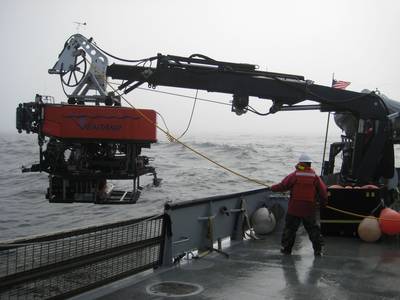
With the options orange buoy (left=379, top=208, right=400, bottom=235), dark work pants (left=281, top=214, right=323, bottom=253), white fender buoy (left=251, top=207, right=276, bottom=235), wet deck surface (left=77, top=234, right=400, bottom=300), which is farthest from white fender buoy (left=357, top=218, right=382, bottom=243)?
white fender buoy (left=251, top=207, right=276, bottom=235)

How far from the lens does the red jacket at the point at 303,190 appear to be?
7.12 m

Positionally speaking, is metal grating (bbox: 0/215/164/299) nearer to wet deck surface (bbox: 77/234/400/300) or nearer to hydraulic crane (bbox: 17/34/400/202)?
wet deck surface (bbox: 77/234/400/300)

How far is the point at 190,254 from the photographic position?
7.00 meters

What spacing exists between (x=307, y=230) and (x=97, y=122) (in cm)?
465

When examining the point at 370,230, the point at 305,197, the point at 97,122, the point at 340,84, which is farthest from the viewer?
the point at 340,84

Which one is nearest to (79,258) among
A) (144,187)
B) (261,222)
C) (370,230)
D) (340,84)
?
(261,222)

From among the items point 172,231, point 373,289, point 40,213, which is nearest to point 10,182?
point 40,213

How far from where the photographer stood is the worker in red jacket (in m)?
7.12

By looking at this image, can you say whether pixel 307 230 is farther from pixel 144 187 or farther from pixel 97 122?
pixel 144 187

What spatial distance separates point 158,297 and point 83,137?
5.14 m

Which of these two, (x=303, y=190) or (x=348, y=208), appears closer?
(x=303, y=190)

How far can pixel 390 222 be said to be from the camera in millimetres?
7980

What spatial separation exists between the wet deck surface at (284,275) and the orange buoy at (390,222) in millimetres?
247

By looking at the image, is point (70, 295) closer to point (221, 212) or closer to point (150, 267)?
point (150, 267)
